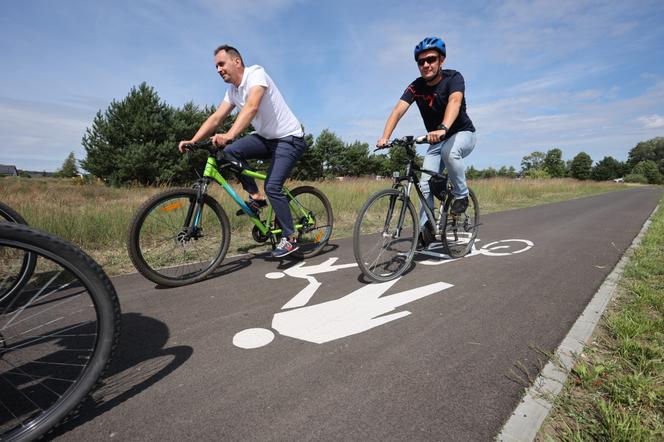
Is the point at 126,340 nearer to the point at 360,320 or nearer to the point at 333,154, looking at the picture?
the point at 360,320

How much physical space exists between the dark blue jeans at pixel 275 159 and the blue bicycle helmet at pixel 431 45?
169 cm

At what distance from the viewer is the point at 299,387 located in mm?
1646

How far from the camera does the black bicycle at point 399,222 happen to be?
325 cm

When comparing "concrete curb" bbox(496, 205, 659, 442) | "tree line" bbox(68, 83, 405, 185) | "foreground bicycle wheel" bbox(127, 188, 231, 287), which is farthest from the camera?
"tree line" bbox(68, 83, 405, 185)

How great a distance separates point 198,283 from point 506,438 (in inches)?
112

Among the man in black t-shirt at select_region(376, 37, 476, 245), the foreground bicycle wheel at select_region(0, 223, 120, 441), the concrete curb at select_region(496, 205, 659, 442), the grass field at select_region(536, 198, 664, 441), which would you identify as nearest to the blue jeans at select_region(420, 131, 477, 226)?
the man in black t-shirt at select_region(376, 37, 476, 245)

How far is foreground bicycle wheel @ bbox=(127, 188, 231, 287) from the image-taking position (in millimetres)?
2920

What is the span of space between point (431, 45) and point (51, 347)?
420cm

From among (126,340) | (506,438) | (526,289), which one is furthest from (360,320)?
(526,289)

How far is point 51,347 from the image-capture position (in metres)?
1.94

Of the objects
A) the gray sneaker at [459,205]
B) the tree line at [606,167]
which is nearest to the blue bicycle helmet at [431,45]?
the gray sneaker at [459,205]

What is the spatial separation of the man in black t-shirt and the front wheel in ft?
4.43

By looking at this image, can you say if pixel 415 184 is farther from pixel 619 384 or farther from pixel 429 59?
pixel 619 384

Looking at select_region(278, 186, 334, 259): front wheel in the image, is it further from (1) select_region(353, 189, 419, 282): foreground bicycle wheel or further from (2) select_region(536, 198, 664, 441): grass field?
(2) select_region(536, 198, 664, 441): grass field
